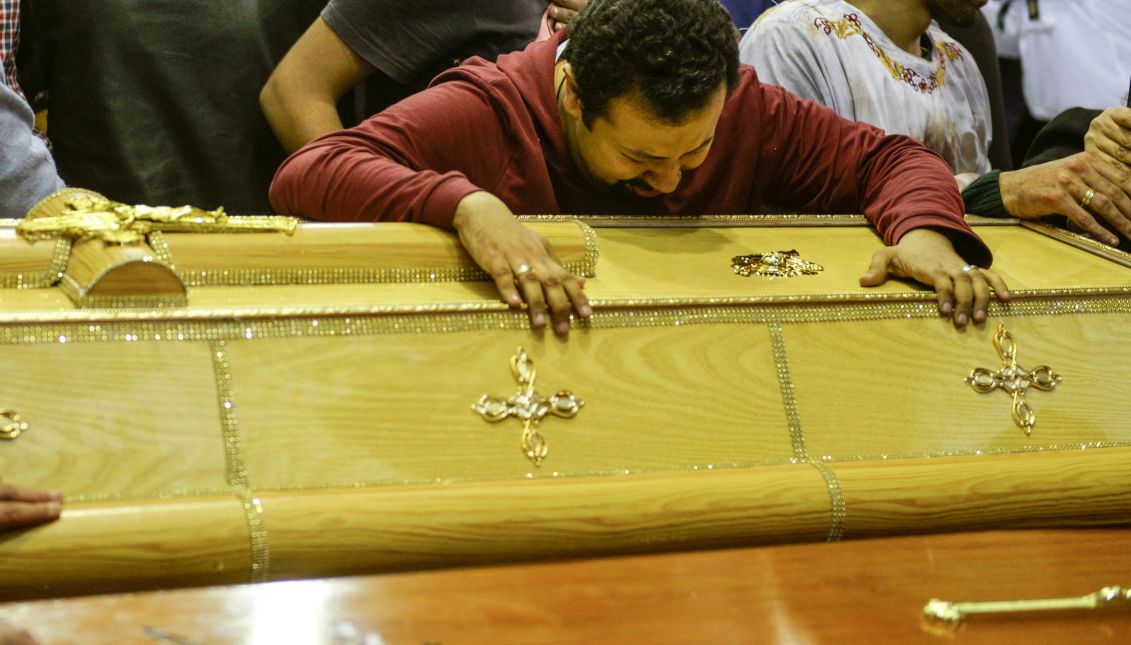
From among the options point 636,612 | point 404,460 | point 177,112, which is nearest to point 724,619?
point 636,612

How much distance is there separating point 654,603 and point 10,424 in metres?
0.77

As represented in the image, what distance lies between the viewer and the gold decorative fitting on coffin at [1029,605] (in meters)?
1.56

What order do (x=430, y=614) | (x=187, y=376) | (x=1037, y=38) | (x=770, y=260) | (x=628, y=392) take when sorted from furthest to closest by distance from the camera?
1. (x=1037, y=38)
2. (x=770, y=260)
3. (x=628, y=392)
4. (x=187, y=376)
5. (x=430, y=614)

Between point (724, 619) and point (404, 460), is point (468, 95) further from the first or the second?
point (724, 619)

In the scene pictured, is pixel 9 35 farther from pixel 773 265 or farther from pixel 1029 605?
pixel 1029 605

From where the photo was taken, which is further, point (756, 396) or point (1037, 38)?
point (1037, 38)

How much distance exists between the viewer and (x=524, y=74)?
2.25 metres

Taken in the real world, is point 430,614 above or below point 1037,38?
below

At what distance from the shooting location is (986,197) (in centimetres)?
257

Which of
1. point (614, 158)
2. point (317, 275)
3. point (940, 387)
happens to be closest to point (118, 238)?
point (317, 275)

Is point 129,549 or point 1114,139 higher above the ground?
point 1114,139

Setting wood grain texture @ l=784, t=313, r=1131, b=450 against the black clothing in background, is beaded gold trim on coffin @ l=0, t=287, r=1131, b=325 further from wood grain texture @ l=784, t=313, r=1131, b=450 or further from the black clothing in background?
the black clothing in background

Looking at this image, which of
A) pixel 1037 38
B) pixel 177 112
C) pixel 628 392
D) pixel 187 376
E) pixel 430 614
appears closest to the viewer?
pixel 430 614

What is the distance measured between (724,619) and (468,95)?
3.34ft
